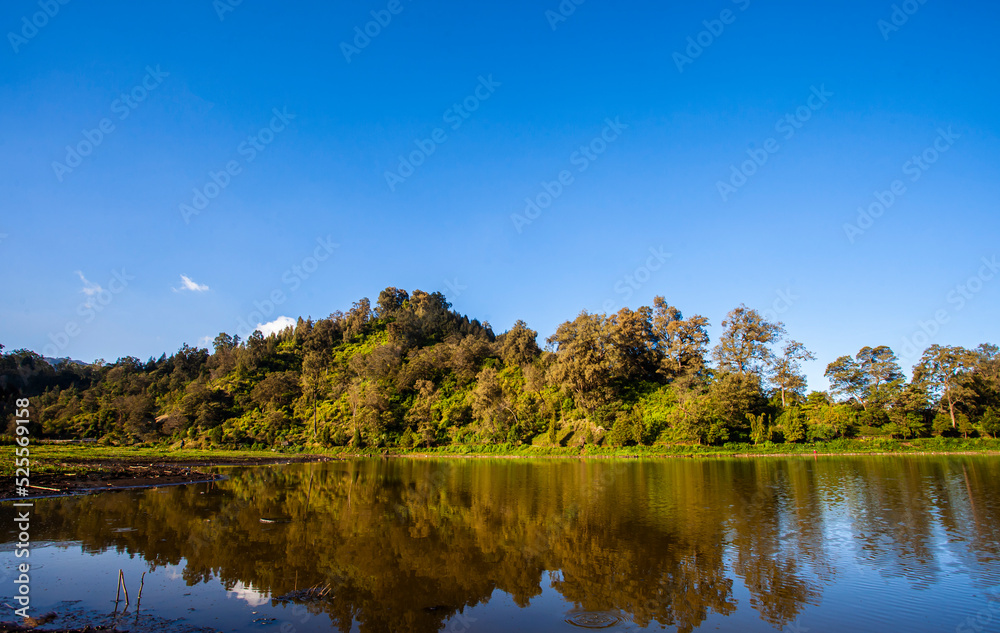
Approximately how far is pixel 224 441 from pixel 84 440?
27.9m

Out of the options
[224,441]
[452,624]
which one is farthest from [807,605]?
[224,441]

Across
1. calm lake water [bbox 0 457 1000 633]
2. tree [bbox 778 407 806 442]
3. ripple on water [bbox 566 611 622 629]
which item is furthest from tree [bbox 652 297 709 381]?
ripple on water [bbox 566 611 622 629]

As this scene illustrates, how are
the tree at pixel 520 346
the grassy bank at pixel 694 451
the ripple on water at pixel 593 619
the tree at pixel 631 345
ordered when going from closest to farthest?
1. the ripple on water at pixel 593 619
2. the grassy bank at pixel 694 451
3. the tree at pixel 631 345
4. the tree at pixel 520 346

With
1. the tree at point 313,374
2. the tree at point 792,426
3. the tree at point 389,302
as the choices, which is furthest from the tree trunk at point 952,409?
the tree at point 389,302

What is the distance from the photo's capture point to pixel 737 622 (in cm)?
984

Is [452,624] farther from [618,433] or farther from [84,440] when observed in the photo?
[84,440]

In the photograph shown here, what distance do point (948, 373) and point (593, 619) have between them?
3007 inches

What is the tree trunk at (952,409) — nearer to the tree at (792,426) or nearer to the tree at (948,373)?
the tree at (948,373)

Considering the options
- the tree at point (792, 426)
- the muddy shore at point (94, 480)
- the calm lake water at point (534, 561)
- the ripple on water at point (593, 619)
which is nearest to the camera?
the ripple on water at point (593, 619)

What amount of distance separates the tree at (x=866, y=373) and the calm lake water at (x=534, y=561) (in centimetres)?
4636

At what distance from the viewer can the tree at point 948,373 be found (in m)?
59.7

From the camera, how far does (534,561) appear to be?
47.5ft

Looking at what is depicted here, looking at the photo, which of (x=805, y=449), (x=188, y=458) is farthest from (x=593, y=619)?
(x=188, y=458)

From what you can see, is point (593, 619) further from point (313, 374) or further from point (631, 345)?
point (313, 374)
